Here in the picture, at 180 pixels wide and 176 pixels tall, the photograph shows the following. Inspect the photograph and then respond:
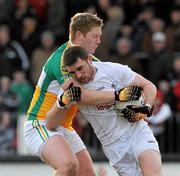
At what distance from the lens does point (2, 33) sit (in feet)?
53.6

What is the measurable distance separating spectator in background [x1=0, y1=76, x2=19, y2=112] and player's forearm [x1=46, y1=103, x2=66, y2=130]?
17.3 ft

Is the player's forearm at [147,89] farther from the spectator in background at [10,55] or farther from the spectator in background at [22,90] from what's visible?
the spectator in background at [10,55]

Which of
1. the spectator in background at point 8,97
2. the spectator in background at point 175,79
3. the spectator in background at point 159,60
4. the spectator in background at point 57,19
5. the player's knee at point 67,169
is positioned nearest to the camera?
the player's knee at point 67,169

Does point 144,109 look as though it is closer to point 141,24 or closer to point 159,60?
point 159,60

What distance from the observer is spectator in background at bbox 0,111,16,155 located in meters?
14.1

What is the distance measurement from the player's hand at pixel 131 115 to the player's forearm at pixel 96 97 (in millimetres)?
174

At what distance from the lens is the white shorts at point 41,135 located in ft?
31.2

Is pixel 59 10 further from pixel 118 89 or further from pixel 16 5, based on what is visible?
pixel 118 89

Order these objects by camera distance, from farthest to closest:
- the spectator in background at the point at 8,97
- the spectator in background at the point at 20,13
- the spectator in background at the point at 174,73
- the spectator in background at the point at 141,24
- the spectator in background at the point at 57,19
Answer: the spectator in background at the point at 57,19, the spectator in background at the point at 20,13, the spectator in background at the point at 141,24, the spectator in background at the point at 174,73, the spectator in background at the point at 8,97

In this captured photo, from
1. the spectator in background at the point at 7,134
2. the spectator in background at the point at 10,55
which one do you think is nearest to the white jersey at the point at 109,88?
the spectator in background at the point at 7,134

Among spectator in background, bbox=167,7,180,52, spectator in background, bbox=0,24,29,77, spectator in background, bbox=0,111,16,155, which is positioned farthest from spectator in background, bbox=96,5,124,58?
spectator in background, bbox=0,111,16,155

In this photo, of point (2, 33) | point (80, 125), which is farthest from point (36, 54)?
point (80, 125)

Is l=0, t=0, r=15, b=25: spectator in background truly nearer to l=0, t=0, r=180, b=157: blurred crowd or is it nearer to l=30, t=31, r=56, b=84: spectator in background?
l=0, t=0, r=180, b=157: blurred crowd

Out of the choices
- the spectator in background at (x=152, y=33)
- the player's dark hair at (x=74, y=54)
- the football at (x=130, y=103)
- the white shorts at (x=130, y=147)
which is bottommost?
the white shorts at (x=130, y=147)
